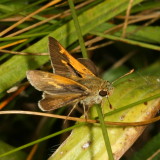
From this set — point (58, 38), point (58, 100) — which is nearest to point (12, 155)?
point (58, 100)

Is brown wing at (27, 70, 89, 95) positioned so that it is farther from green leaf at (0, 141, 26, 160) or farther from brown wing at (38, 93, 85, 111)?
green leaf at (0, 141, 26, 160)

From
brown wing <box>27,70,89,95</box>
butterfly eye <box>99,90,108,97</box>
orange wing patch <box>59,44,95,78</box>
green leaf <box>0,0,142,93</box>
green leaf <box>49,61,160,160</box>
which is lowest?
green leaf <box>49,61,160,160</box>

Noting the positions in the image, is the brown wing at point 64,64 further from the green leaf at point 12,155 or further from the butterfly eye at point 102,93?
the green leaf at point 12,155

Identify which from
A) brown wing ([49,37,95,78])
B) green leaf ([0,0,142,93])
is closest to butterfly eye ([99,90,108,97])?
brown wing ([49,37,95,78])

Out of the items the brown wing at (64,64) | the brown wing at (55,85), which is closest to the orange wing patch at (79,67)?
the brown wing at (64,64)

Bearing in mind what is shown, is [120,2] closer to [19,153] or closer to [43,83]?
[43,83]

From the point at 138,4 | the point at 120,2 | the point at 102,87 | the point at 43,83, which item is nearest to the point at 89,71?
the point at 102,87

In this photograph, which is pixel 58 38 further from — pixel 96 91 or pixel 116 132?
pixel 116 132
